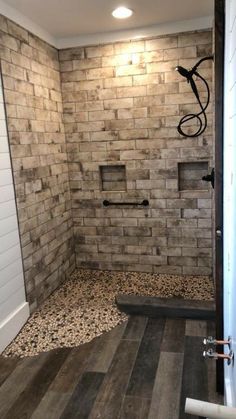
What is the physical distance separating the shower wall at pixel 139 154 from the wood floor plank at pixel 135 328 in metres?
0.92

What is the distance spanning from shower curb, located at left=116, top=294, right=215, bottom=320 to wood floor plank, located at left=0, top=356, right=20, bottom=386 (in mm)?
971

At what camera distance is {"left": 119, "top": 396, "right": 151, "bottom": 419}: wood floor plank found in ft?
5.85

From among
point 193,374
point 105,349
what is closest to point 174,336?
point 193,374

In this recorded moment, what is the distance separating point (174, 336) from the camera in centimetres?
250

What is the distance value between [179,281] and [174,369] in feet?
4.33

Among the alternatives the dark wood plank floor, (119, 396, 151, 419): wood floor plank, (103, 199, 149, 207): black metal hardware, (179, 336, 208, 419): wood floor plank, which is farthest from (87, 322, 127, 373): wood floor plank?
(103, 199, 149, 207): black metal hardware

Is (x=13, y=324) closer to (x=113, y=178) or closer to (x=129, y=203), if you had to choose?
(x=129, y=203)

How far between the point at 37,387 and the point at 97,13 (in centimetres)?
285

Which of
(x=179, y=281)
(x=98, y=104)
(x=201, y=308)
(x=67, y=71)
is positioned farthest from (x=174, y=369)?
(x=67, y=71)

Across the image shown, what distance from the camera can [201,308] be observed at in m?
2.70

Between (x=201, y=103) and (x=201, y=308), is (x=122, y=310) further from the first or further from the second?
(x=201, y=103)

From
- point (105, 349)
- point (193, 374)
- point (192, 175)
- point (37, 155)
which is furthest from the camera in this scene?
point (192, 175)

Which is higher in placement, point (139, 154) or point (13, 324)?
point (139, 154)

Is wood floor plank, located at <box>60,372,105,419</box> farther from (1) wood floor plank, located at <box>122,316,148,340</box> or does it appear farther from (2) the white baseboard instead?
(2) the white baseboard
